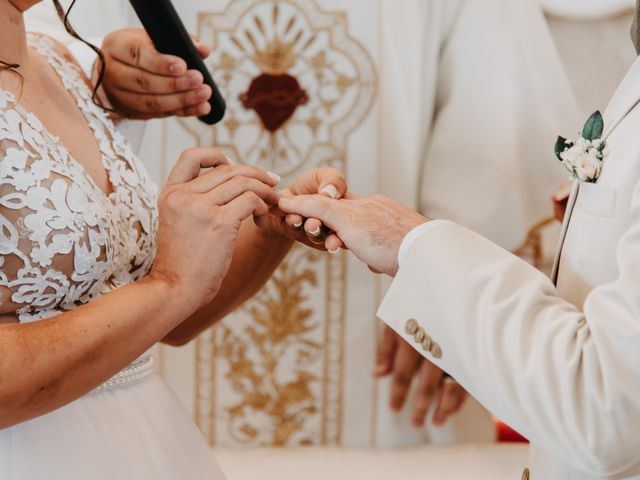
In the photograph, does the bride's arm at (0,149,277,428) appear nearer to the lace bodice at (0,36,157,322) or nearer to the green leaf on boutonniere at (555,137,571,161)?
the lace bodice at (0,36,157,322)

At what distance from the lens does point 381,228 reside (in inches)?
52.8

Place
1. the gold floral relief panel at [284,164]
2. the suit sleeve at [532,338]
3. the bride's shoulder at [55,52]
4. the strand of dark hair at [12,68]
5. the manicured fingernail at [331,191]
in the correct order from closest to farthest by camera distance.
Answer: the suit sleeve at [532,338] < the strand of dark hair at [12,68] < the manicured fingernail at [331,191] < the bride's shoulder at [55,52] < the gold floral relief panel at [284,164]

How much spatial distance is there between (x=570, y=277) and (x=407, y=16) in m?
1.35

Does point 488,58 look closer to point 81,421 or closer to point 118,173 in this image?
point 118,173

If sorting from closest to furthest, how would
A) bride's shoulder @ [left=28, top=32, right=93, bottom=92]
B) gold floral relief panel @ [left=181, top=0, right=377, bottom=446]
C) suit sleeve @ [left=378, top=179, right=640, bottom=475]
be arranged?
suit sleeve @ [left=378, top=179, right=640, bottom=475] < bride's shoulder @ [left=28, top=32, right=93, bottom=92] < gold floral relief panel @ [left=181, top=0, right=377, bottom=446]

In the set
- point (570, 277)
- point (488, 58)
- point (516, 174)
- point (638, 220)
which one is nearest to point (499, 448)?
point (516, 174)

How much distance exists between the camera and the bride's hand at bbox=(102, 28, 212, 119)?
170cm

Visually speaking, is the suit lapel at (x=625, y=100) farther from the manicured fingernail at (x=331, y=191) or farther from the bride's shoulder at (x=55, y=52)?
the bride's shoulder at (x=55, y=52)

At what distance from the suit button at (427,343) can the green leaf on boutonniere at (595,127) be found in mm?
373

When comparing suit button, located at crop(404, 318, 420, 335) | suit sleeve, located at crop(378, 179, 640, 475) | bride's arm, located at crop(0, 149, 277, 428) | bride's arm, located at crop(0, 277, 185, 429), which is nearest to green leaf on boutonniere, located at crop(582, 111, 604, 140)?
suit sleeve, located at crop(378, 179, 640, 475)

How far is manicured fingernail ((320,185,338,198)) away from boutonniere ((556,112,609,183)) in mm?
380

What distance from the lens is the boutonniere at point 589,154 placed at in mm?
1277

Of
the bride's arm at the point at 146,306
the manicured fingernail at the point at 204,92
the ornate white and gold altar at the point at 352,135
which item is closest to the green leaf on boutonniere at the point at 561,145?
the bride's arm at the point at 146,306

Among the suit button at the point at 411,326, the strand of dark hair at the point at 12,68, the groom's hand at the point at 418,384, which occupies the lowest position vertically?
the groom's hand at the point at 418,384
